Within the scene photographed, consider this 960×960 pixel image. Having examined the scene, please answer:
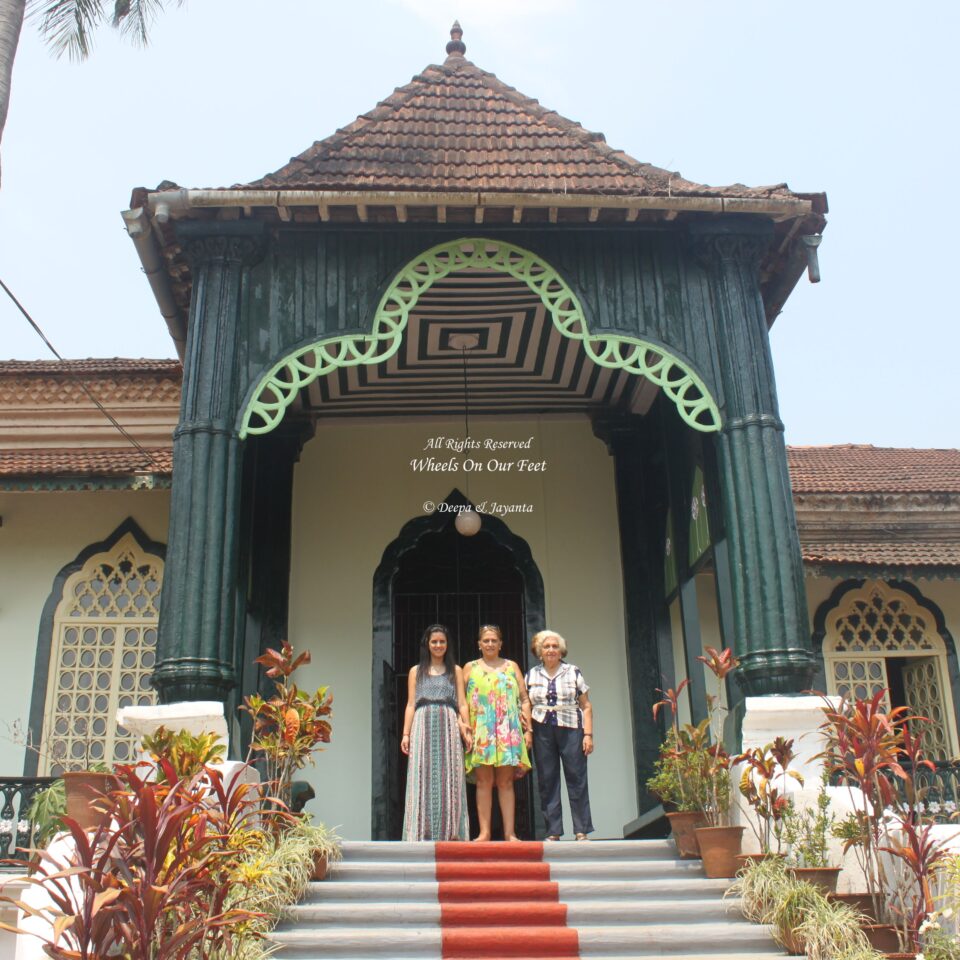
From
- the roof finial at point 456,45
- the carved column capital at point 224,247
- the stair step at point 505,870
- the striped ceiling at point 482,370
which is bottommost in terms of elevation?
the stair step at point 505,870

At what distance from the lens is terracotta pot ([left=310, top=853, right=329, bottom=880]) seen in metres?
6.38

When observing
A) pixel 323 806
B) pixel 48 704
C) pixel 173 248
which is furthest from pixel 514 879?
pixel 48 704

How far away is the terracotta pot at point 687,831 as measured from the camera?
6.96 metres

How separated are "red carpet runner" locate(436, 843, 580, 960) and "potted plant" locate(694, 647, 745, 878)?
2.98 ft

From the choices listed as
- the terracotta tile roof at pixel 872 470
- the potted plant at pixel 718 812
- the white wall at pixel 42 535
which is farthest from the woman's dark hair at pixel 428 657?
the terracotta tile roof at pixel 872 470

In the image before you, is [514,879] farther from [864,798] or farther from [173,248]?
[173,248]

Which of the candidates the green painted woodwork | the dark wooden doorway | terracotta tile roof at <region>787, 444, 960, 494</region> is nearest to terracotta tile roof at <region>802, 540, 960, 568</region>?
terracotta tile roof at <region>787, 444, 960, 494</region>

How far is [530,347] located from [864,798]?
205 inches

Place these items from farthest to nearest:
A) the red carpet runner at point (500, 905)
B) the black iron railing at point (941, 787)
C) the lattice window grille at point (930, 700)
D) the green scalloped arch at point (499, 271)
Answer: the lattice window grille at point (930, 700) < the black iron railing at point (941, 787) < the green scalloped arch at point (499, 271) < the red carpet runner at point (500, 905)

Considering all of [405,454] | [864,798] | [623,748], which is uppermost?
[405,454]

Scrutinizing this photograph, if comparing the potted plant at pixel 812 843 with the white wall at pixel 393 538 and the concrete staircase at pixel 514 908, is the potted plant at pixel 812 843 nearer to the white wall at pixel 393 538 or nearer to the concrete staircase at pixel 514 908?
the concrete staircase at pixel 514 908

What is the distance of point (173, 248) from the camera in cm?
852

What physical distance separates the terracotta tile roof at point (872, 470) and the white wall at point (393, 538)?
2.55m

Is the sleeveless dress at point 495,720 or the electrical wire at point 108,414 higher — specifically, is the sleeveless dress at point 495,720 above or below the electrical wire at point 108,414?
below
